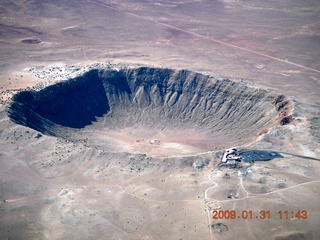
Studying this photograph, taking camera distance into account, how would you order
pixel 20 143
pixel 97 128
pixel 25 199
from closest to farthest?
pixel 25 199 < pixel 20 143 < pixel 97 128

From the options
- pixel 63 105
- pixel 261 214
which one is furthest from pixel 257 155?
pixel 63 105

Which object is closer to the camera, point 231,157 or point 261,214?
point 261,214

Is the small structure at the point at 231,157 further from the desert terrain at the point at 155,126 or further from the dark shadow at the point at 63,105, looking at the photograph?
the dark shadow at the point at 63,105

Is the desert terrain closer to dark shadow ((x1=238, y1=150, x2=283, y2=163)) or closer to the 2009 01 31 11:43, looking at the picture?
the 2009 01 31 11:43

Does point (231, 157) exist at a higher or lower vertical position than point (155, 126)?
higher

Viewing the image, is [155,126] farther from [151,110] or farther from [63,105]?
[63,105]

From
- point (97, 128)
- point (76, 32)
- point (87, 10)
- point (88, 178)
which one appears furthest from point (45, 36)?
point (88, 178)

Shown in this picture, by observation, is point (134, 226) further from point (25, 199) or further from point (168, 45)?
point (168, 45)
